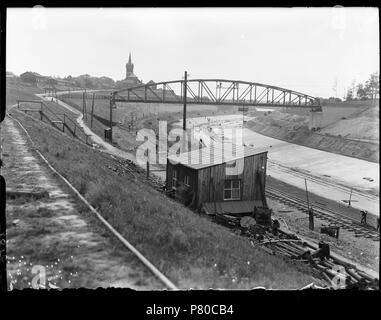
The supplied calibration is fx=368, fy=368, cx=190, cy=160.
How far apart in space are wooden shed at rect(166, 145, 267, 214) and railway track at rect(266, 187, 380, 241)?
721 centimetres

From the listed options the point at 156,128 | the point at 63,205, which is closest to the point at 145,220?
the point at 63,205

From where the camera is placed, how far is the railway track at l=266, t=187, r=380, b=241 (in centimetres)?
2427

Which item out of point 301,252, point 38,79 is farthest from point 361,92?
point 38,79

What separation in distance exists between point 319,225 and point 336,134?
44.1 meters

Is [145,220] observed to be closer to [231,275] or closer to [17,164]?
[231,275]

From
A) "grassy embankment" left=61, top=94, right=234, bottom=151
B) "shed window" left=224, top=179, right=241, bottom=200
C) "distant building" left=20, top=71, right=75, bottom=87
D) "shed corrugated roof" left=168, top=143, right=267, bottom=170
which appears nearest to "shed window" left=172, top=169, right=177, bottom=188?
"shed corrugated roof" left=168, top=143, right=267, bottom=170

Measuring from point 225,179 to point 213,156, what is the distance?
5.25ft

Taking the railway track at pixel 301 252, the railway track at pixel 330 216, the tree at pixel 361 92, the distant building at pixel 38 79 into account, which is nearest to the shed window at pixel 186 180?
the railway track at pixel 301 252

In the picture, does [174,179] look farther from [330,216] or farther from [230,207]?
[330,216]

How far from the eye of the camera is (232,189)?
2209 centimetres

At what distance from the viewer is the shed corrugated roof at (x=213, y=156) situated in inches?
855

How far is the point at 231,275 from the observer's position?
24.4 feet
